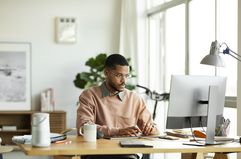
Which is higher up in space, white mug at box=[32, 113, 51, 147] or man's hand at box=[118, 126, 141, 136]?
white mug at box=[32, 113, 51, 147]

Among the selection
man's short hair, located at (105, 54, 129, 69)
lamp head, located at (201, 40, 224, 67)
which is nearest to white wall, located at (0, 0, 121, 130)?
man's short hair, located at (105, 54, 129, 69)

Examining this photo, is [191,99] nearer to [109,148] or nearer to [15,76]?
[109,148]

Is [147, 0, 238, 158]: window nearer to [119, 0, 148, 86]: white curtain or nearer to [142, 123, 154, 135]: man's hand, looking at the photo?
[119, 0, 148, 86]: white curtain

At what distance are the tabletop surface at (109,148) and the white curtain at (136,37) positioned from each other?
3.56m

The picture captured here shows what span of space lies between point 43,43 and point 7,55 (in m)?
0.55

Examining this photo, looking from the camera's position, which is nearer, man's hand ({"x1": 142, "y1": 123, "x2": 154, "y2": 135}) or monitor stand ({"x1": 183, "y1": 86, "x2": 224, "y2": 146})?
monitor stand ({"x1": 183, "y1": 86, "x2": 224, "y2": 146})

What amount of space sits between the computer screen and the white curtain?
3467 millimetres

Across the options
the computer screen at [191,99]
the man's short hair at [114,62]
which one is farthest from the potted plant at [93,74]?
the computer screen at [191,99]

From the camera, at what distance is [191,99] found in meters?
2.97

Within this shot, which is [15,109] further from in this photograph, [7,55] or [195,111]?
[195,111]

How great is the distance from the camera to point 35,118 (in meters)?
2.52

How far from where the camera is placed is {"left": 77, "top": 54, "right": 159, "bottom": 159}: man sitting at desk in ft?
11.0

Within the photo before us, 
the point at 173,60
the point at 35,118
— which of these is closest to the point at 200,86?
the point at 35,118

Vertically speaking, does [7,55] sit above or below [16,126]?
above
